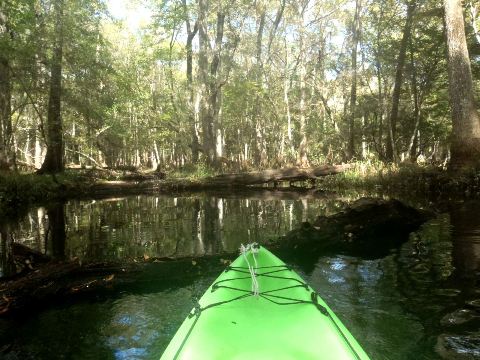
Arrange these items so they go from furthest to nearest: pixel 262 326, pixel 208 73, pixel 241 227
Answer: pixel 208 73 → pixel 241 227 → pixel 262 326

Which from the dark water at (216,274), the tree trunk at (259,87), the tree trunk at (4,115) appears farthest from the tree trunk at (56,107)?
the tree trunk at (259,87)

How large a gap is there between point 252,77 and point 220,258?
83.2 ft

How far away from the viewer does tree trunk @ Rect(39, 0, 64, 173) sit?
1416 centimetres

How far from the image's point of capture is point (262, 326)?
2.65m

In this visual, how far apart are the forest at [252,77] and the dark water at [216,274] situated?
6.41 meters

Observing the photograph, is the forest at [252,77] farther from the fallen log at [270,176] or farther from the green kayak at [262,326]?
the green kayak at [262,326]

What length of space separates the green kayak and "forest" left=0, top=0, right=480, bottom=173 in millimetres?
10002

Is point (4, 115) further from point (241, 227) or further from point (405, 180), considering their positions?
point (405, 180)

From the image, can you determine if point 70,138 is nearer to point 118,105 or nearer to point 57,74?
point 118,105

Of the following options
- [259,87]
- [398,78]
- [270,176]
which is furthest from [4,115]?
[398,78]

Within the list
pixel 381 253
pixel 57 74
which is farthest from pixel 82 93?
pixel 381 253

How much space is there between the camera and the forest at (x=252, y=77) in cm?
1383

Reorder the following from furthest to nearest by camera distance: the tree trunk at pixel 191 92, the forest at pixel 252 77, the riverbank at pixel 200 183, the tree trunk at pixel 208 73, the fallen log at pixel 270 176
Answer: the tree trunk at pixel 191 92 → the tree trunk at pixel 208 73 → the fallen log at pixel 270 176 → the forest at pixel 252 77 → the riverbank at pixel 200 183

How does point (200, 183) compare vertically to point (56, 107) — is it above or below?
below
